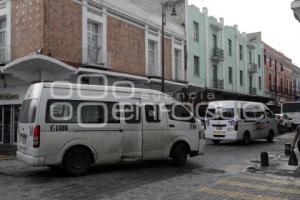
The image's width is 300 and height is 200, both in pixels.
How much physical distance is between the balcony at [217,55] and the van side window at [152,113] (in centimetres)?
2269

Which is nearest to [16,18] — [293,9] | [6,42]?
[6,42]

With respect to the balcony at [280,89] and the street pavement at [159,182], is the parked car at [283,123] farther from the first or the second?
the balcony at [280,89]

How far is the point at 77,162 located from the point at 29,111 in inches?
70.5

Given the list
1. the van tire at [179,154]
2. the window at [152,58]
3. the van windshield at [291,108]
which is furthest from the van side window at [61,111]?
the van windshield at [291,108]

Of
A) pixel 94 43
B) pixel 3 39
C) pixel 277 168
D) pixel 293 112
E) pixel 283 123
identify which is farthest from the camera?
pixel 293 112

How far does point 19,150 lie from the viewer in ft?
34.5

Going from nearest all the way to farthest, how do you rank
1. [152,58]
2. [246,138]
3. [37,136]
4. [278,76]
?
[37,136]
[246,138]
[152,58]
[278,76]

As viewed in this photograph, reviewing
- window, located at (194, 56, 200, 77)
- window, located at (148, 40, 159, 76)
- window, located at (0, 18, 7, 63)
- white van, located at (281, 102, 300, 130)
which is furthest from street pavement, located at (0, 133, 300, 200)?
white van, located at (281, 102, 300, 130)

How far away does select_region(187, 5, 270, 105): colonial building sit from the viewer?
30953 mm

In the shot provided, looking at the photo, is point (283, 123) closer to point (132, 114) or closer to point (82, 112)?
point (132, 114)

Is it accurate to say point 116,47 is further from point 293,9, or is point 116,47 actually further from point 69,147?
point 293,9

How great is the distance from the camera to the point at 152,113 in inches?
458

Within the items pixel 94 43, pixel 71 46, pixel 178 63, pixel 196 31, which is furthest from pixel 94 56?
pixel 196 31

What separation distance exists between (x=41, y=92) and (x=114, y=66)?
1187 centimetres
